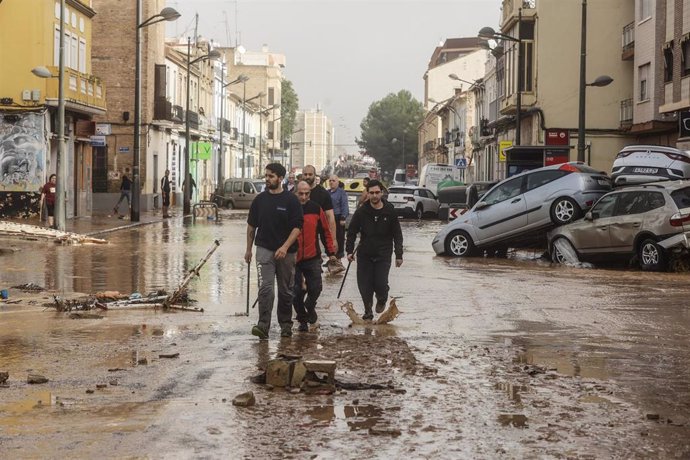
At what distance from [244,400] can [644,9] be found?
36.8 m

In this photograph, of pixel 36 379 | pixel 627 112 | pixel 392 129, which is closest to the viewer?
pixel 36 379

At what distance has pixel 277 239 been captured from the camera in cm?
1197

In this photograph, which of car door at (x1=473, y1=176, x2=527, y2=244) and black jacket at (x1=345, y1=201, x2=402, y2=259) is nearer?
black jacket at (x1=345, y1=201, x2=402, y2=259)

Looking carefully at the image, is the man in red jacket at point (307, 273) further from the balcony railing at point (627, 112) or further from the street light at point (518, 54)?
the balcony railing at point (627, 112)

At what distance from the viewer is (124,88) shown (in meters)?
58.8

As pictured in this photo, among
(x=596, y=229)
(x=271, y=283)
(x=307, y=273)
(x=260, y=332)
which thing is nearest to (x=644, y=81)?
(x=596, y=229)

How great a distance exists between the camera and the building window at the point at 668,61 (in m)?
37.7

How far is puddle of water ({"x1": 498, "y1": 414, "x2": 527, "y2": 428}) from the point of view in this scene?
7527mm

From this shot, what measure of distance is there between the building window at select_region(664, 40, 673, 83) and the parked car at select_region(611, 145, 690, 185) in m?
12.5

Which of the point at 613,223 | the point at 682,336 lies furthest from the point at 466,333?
the point at 613,223

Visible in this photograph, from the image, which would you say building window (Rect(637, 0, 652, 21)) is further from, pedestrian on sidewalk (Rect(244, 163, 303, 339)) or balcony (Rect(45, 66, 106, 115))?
pedestrian on sidewalk (Rect(244, 163, 303, 339))

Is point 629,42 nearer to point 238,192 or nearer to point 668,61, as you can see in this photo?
point 668,61

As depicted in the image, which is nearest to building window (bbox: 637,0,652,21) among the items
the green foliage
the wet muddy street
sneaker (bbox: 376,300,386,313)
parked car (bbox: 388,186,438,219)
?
parked car (bbox: 388,186,438,219)

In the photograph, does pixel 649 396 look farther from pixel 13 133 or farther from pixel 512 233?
pixel 13 133
